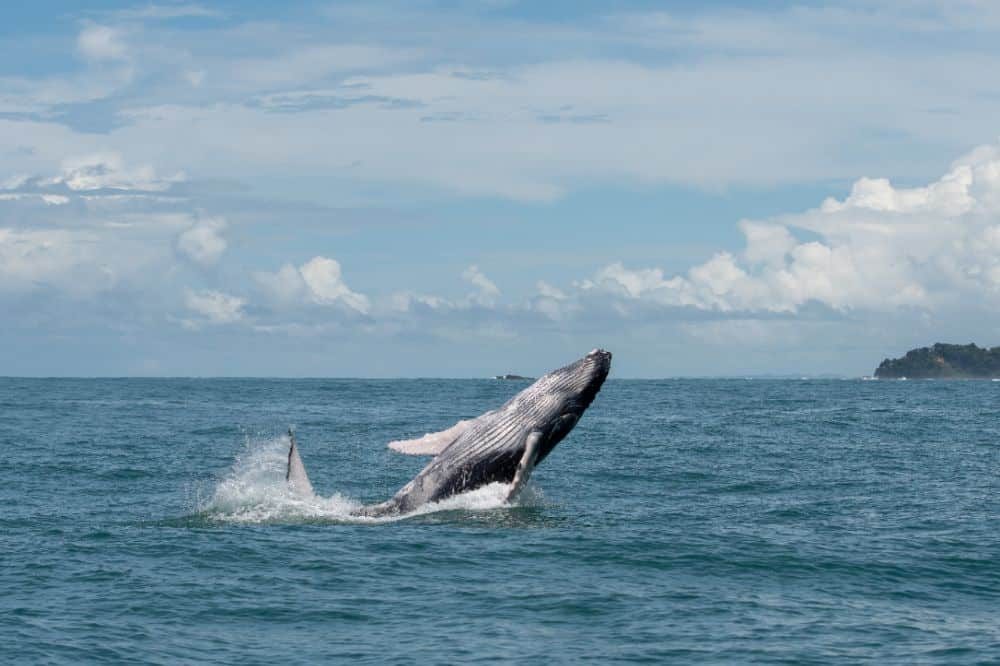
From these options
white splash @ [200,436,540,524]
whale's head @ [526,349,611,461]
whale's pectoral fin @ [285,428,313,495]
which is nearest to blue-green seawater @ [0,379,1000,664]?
white splash @ [200,436,540,524]

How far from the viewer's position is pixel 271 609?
17297 millimetres

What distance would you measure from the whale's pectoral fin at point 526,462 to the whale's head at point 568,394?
0.50 meters

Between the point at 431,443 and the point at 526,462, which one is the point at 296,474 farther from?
the point at 526,462

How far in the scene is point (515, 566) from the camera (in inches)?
784

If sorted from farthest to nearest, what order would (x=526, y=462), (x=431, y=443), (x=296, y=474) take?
(x=296, y=474), (x=431, y=443), (x=526, y=462)

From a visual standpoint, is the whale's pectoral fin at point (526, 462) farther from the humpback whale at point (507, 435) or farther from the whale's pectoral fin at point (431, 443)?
the whale's pectoral fin at point (431, 443)

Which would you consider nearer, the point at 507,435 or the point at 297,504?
the point at 507,435

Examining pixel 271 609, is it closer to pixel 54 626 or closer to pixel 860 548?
pixel 54 626

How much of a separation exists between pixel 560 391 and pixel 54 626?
10.8m

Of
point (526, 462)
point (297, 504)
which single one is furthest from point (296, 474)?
point (526, 462)

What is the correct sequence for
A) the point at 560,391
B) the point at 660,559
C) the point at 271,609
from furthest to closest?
the point at 560,391 → the point at 660,559 → the point at 271,609

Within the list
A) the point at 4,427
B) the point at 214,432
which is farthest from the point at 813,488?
the point at 4,427

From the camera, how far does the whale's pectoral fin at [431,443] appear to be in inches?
922

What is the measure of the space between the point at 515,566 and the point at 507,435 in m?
4.32
